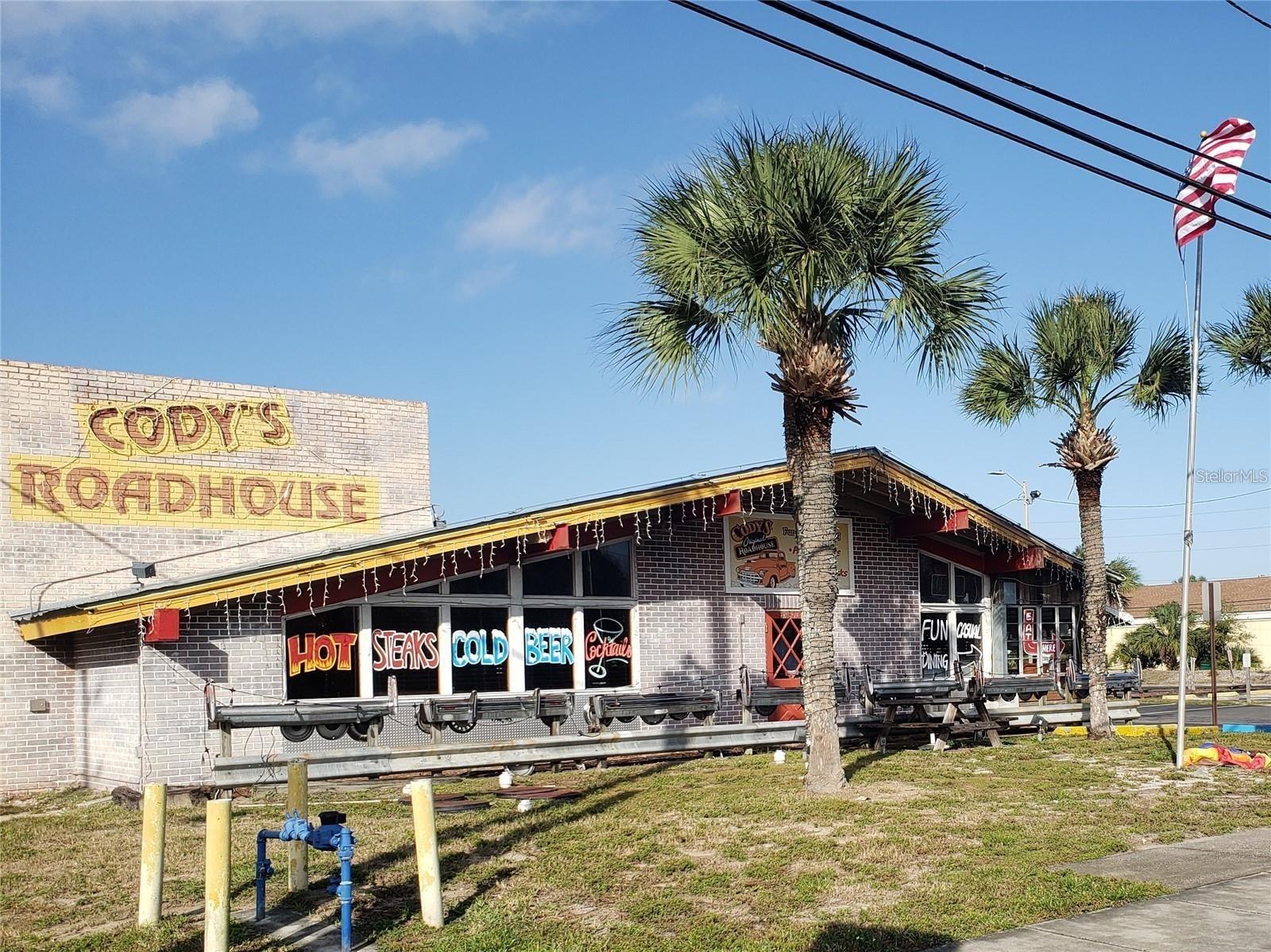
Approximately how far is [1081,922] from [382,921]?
4661mm

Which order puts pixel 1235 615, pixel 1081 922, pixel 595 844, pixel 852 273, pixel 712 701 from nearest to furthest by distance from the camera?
pixel 1081 922
pixel 595 844
pixel 852 273
pixel 712 701
pixel 1235 615

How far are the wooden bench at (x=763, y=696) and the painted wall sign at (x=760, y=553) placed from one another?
1.62m

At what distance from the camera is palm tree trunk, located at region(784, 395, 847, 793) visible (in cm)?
1407

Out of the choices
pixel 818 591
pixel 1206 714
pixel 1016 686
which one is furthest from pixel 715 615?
pixel 1206 714

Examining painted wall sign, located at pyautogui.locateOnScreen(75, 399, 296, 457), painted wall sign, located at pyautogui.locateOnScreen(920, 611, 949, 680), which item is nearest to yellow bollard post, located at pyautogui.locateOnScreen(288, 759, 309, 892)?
painted wall sign, located at pyautogui.locateOnScreen(75, 399, 296, 457)

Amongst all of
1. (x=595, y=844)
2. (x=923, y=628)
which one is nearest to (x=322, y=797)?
(x=595, y=844)

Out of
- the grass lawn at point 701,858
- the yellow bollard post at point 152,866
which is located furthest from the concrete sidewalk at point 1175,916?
the yellow bollard post at point 152,866

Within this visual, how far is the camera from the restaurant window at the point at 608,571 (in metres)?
20.3

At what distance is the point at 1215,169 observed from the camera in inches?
587

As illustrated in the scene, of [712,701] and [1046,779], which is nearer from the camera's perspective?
[1046,779]

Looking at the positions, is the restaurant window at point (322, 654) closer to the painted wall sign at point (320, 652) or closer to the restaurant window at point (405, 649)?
the painted wall sign at point (320, 652)

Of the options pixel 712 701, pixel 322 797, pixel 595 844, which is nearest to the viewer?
pixel 595 844

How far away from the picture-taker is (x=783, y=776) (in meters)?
15.6

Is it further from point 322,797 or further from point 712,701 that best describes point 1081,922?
point 712,701
